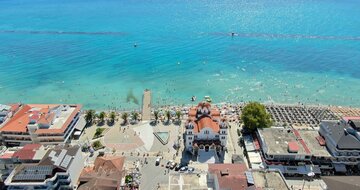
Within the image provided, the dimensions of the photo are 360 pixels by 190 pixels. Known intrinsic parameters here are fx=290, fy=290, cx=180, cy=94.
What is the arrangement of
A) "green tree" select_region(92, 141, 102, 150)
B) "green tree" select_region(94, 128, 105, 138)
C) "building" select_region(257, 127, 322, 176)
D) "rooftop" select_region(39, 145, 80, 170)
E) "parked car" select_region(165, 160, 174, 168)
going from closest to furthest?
"rooftop" select_region(39, 145, 80, 170) < "building" select_region(257, 127, 322, 176) < "parked car" select_region(165, 160, 174, 168) < "green tree" select_region(92, 141, 102, 150) < "green tree" select_region(94, 128, 105, 138)

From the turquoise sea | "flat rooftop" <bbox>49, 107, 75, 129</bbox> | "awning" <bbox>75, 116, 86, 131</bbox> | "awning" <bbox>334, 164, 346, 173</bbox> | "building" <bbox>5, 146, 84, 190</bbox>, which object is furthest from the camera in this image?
the turquoise sea

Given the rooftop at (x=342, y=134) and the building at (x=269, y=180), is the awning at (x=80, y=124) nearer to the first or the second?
the building at (x=269, y=180)

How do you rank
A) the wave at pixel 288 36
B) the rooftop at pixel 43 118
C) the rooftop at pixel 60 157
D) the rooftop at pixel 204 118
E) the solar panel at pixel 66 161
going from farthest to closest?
the wave at pixel 288 36 → the rooftop at pixel 43 118 → the rooftop at pixel 204 118 → the solar panel at pixel 66 161 → the rooftop at pixel 60 157

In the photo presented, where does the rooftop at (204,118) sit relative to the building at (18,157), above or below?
above

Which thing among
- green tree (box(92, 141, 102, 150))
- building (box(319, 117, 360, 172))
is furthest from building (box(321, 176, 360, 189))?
green tree (box(92, 141, 102, 150))

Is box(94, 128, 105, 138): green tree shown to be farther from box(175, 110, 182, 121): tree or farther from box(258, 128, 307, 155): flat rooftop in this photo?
box(258, 128, 307, 155): flat rooftop

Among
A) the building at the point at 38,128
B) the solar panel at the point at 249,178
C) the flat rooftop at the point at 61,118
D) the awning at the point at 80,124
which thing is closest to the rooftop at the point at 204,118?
the solar panel at the point at 249,178

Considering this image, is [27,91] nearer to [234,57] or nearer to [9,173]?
[9,173]
